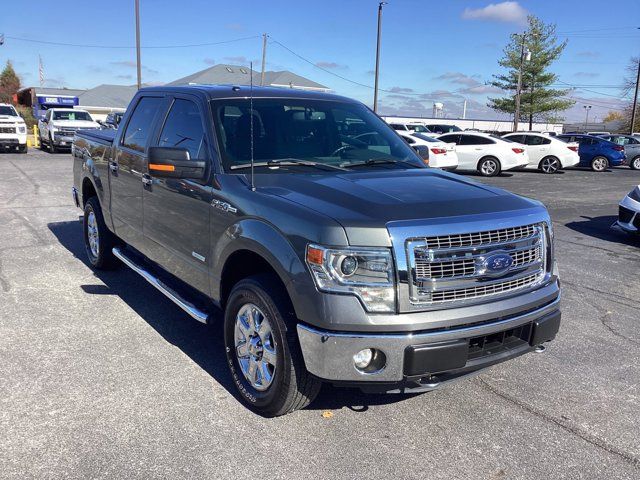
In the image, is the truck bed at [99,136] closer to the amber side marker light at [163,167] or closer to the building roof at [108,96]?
the amber side marker light at [163,167]

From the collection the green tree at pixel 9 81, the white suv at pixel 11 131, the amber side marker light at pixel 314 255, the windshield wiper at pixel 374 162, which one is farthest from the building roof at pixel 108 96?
the amber side marker light at pixel 314 255

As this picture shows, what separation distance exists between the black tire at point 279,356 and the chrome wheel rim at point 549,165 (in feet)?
73.1

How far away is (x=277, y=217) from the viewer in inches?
124

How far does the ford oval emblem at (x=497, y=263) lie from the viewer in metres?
3.05

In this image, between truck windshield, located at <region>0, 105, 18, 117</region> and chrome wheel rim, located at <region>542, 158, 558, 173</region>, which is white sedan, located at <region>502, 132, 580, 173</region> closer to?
chrome wheel rim, located at <region>542, 158, 558, 173</region>

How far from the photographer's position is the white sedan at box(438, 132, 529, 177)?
68.1 feet

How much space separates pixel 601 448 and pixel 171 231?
127 inches

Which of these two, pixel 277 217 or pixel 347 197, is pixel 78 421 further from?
pixel 347 197

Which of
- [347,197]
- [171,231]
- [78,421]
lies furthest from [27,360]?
[347,197]

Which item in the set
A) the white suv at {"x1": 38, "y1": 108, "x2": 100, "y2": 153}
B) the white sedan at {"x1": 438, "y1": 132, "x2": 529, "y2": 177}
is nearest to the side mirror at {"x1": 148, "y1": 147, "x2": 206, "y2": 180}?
the white sedan at {"x1": 438, "y1": 132, "x2": 529, "y2": 177}

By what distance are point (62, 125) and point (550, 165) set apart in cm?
2025

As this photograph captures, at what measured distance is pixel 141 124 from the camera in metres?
5.15

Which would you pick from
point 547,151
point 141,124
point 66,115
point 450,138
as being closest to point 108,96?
point 66,115

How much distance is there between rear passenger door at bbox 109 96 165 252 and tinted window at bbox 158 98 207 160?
0.95ft
